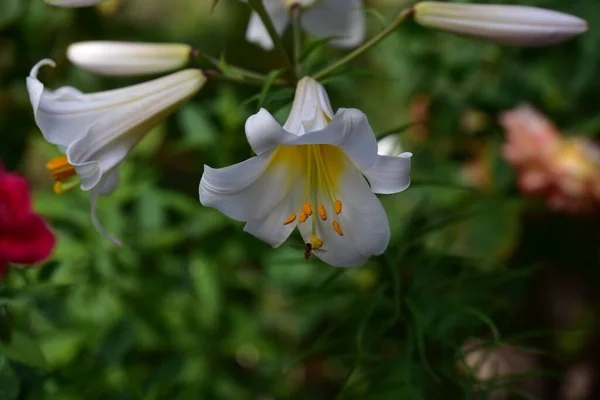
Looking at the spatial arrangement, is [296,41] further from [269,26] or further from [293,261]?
[293,261]

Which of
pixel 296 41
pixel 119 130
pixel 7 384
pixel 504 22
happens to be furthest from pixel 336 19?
pixel 7 384

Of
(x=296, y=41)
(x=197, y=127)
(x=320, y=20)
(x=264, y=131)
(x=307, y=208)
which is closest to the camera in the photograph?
(x=264, y=131)

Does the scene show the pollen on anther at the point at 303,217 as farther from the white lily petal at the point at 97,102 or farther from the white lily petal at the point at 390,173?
the white lily petal at the point at 97,102

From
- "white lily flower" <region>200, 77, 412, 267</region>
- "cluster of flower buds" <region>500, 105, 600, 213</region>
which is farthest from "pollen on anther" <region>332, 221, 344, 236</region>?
"cluster of flower buds" <region>500, 105, 600, 213</region>

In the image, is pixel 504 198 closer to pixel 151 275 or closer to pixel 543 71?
pixel 543 71

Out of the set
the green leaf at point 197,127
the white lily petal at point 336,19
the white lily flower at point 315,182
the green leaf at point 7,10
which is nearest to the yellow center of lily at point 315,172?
the white lily flower at point 315,182

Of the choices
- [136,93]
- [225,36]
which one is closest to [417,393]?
[136,93]
